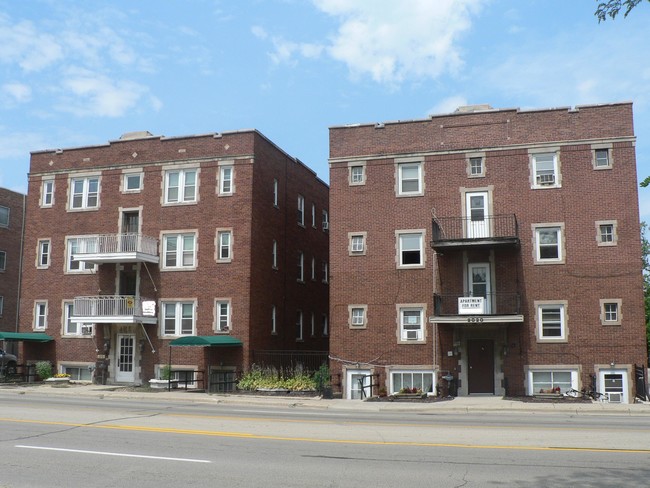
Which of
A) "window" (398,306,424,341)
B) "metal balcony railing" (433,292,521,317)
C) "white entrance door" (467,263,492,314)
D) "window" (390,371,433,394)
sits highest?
"white entrance door" (467,263,492,314)

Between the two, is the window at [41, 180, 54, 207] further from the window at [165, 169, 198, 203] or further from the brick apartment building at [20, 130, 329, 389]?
the window at [165, 169, 198, 203]

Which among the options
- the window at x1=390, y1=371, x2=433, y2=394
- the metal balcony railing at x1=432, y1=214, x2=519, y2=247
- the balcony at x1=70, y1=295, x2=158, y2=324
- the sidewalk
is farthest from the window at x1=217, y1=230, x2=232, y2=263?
the metal balcony railing at x1=432, y1=214, x2=519, y2=247

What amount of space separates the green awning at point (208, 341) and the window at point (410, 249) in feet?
26.8

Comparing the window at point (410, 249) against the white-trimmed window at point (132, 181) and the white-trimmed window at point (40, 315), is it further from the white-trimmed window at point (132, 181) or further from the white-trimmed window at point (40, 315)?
the white-trimmed window at point (40, 315)

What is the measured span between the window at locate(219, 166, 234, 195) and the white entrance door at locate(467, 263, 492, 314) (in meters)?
11.8

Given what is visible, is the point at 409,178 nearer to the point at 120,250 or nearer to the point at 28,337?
the point at 120,250

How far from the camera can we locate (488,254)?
27.2 meters

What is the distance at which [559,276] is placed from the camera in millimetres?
26547

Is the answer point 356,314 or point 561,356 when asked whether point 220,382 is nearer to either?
point 356,314

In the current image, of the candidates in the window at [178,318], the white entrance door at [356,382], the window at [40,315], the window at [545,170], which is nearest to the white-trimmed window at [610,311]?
the window at [545,170]

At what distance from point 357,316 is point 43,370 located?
1625cm

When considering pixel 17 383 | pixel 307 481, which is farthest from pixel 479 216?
pixel 17 383

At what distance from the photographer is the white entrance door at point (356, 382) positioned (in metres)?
27.7

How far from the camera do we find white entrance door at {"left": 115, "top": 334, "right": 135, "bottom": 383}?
3231 cm
